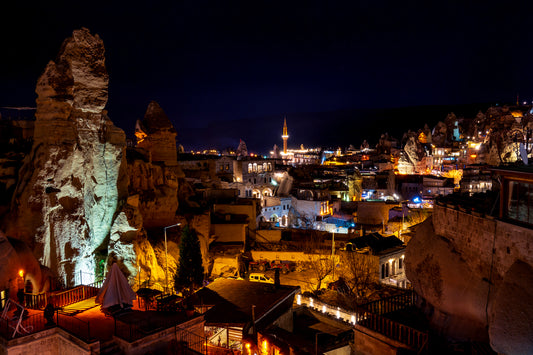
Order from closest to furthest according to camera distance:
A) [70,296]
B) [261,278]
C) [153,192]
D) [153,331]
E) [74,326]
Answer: [153,331] → [74,326] → [70,296] → [153,192] → [261,278]

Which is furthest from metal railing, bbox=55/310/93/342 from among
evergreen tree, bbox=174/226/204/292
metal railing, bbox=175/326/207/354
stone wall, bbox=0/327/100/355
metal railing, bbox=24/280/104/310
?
evergreen tree, bbox=174/226/204/292

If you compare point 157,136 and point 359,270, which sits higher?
point 157,136

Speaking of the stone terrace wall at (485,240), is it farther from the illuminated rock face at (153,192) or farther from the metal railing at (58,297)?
the illuminated rock face at (153,192)

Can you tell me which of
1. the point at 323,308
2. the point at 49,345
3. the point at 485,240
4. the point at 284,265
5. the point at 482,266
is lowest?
the point at 284,265

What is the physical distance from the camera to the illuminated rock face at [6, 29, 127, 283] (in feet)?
56.9

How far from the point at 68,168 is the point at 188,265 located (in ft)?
28.8

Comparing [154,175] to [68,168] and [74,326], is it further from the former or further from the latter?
[74,326]

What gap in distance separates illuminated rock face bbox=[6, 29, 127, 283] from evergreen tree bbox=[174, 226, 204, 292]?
183 inches

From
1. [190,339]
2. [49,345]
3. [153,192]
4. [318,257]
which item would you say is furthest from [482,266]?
[153,192]

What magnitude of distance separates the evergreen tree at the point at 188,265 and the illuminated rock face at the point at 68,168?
4.66m

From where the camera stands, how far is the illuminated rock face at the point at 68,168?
1734 centimetres

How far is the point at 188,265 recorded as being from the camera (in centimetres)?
2180

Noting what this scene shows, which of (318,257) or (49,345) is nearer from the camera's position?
(49,345)

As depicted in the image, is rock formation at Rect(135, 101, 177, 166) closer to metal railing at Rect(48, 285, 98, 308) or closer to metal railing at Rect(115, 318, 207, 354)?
metal railing at Rect(48, 285, 98, 308)
